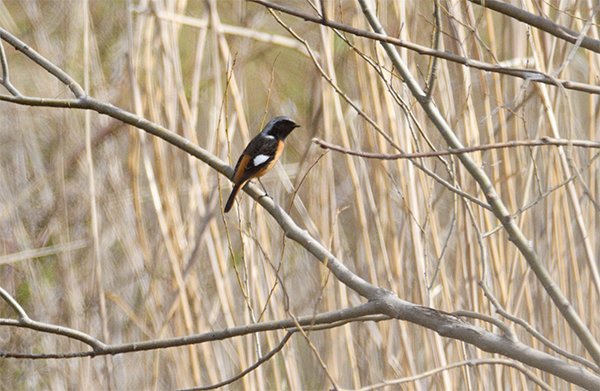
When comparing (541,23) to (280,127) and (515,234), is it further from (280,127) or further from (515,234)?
(280,127)

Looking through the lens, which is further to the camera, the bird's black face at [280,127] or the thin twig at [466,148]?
the bird's black face at [280,127]

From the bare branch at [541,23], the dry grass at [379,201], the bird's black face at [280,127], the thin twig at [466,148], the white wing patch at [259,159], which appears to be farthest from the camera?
the bird's black face at [280,127]

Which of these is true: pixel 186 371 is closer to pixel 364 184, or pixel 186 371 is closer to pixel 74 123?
pixel 364 184

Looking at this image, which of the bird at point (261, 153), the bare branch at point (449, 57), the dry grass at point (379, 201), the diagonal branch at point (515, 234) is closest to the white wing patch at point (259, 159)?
the bird at point (261, 153)

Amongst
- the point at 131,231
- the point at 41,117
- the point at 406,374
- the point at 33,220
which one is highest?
the point at 41,117

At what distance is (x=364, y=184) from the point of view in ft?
8.42

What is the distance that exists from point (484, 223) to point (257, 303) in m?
0.68

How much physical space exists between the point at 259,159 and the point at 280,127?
0.34 metres

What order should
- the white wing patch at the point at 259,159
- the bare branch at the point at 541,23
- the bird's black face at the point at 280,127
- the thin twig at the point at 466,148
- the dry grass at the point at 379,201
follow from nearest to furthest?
the thin twig at the point at 466,148 → the bare branch at the point at 541,23 → the dry grass at the point at 379,201 → the white wing patch at the point at 259,159 → the bird's black face at the point at 280,127

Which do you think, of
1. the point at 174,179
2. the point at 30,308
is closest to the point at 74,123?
the point at 30,308

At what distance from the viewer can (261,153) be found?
9.27 ft

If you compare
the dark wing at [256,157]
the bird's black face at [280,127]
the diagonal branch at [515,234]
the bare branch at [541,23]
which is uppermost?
the bird's black face at [280,127]

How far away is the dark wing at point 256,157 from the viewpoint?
2.48 metres

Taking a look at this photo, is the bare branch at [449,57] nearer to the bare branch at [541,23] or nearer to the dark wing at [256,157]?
the bare branch at [541,23]
